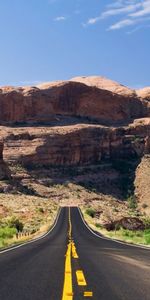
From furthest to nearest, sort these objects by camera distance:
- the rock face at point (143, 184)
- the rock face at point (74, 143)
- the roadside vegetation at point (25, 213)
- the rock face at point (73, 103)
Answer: the rock face at point (73, 103) < the rock face at point (74, 143) < the rock face at point (143, 184) < the roadside vegetation at point (25, 213)

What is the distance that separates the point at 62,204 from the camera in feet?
316

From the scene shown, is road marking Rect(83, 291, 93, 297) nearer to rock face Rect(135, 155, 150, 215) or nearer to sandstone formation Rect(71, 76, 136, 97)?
rock face Rect(135, 155, 150, 215)

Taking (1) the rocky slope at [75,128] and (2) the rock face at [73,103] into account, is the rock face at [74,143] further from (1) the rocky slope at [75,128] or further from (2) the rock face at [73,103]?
(2) the rock face at [73,103]

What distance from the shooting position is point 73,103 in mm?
145125

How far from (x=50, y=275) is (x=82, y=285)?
1760 millimetres

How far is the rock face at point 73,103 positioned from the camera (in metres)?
138

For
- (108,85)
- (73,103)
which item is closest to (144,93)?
(108,85)

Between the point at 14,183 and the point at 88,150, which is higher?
the point at 88,150

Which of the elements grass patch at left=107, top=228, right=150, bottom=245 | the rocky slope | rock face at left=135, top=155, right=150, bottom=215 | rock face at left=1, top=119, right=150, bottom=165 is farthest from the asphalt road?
rock face at left=1, top=119, right=150, bottom=165

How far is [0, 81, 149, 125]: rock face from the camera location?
451ft

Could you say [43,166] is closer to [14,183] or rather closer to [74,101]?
[14,183]

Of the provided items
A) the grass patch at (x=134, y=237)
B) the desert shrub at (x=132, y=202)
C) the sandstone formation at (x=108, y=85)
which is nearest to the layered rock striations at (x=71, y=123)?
the sandstone formation at (x=108, y=85)

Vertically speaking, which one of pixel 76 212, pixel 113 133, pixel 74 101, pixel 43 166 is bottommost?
pixel 76 212

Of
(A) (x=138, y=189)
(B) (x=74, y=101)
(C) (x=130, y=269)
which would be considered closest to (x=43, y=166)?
(A) (x=138, y=189)
